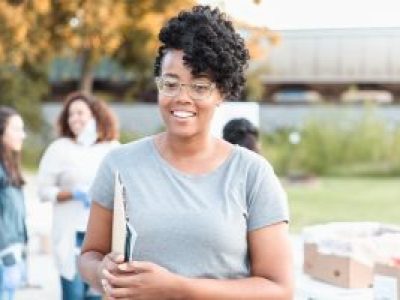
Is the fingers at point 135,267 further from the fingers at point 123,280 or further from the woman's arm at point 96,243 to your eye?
the woman's arm at point 96,243

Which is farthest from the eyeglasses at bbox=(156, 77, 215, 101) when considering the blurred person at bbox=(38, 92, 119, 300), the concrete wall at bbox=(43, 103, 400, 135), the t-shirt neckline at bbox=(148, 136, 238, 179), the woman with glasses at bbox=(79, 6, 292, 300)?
the concrete wall at bbox=(43, 103, 400, 135)

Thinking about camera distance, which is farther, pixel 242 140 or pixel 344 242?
pixel 242 140

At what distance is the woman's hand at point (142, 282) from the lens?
1505mm

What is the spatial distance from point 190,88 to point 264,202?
0.28 meters

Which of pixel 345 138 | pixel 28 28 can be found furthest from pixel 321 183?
pixel 28 28

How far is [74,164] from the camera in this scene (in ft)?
14.7

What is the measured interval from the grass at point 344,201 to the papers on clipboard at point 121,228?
7685 millimetres

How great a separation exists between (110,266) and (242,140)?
Answer: 2651mm

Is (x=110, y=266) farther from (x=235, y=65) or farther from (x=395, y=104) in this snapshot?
(x=395, y=104)

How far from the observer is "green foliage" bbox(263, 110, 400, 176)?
15.6 metres

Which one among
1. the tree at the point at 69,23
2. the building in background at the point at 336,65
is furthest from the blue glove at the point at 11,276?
the building in background at the point at 336,65

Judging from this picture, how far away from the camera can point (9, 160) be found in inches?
178

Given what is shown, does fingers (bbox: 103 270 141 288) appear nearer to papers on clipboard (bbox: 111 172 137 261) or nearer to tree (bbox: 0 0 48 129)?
papers on clipboard (bbox: 111 172 137 261)

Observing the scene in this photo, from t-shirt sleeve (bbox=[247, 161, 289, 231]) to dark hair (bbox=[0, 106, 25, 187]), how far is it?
119 inches
